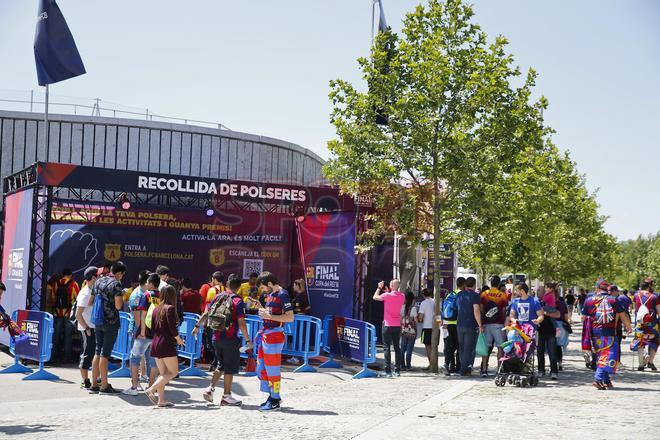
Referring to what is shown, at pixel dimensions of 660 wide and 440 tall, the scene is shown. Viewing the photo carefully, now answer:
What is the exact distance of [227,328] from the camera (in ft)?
31.9

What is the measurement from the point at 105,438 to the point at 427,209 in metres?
9.99

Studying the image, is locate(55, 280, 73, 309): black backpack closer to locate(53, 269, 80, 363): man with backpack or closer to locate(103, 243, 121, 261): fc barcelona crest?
locate(53, 269, 80, 363): man with backpack

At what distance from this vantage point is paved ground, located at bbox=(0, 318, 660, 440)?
8.04m

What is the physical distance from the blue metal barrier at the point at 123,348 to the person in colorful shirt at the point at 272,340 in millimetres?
4235

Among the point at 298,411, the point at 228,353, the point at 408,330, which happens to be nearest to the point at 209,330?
the point at 408,330

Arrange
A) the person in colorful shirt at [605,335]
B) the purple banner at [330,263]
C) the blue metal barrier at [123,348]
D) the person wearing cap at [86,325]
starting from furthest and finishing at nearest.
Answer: the purple banner at [330,263]
the blue metal barrier at [123,348]
the person in colorful shirt at [605,335]
the person wearing cap at [86,325]

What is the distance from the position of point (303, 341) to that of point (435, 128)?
17.2 feet

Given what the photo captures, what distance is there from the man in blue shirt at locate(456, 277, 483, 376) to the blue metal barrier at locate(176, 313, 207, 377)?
498cm

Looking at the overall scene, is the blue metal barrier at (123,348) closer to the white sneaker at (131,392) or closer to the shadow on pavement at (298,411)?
the white sneaker at (131,392)

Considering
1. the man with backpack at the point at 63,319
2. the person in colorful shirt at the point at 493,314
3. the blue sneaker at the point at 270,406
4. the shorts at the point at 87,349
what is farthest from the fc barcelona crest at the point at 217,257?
the blue sneaker at the point at 270,406

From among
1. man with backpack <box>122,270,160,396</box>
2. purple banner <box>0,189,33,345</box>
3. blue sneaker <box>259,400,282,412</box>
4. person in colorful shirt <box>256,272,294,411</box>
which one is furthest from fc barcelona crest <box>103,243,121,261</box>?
blue sneaker <box>259,400,282,412</box>

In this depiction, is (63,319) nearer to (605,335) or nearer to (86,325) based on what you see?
(86,325)

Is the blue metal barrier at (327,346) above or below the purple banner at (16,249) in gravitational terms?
below

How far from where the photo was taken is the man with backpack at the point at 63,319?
48.5 ft
